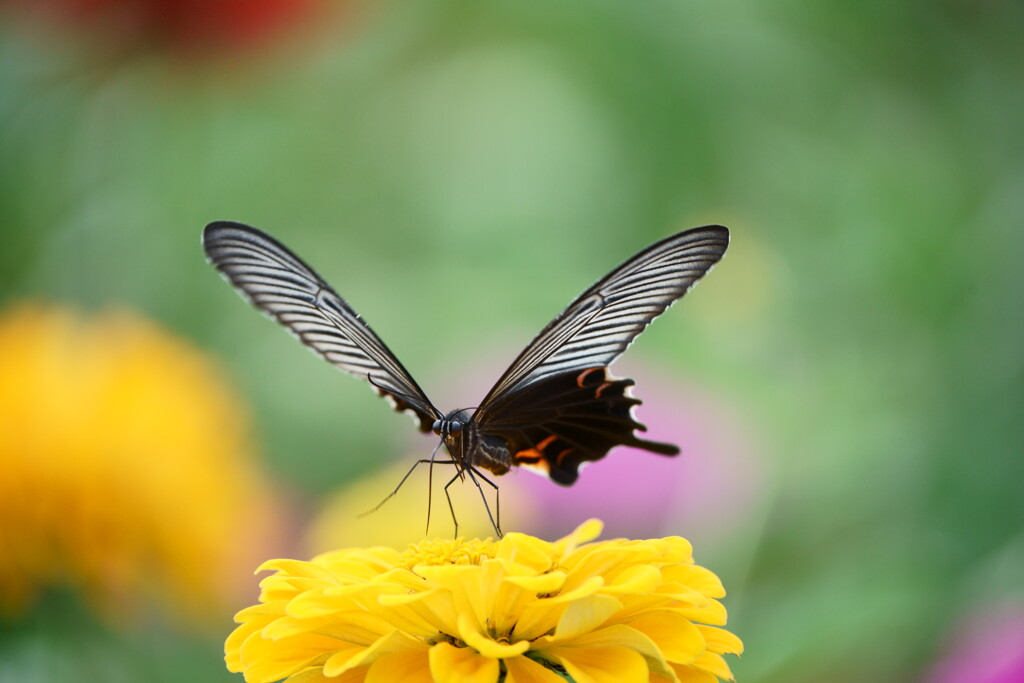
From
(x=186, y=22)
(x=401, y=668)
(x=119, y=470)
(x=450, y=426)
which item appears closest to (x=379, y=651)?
(x=401, y=668)

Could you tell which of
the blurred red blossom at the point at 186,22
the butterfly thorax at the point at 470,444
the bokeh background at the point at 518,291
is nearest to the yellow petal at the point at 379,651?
the butterfly thorax at the point at 470,444

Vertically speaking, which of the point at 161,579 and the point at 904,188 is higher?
the point at 904,188

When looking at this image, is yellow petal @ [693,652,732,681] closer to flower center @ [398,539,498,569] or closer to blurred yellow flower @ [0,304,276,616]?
flower center @ [398,539,498,569]

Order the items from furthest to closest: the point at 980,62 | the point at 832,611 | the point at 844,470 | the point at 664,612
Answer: the point at 980,62 → the point at 844,470 → the point at 832,611 → the point at 664,612

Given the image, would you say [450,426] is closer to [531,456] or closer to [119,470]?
[531,456]

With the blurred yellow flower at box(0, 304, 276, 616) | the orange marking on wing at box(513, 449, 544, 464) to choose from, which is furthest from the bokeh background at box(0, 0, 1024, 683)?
the orange marking on wing at box(513, 449, 544, 464)

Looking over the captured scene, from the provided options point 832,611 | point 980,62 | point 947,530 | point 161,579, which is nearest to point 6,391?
point 161,579

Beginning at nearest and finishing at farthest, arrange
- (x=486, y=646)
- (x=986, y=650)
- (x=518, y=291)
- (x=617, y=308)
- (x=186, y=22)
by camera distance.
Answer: (x=486, y=646) → (x=617, y=308) → (x=986, y=650) → (x=186, y=22) → (x=518, y=291)

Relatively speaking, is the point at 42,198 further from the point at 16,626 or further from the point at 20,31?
the point at 16,626
